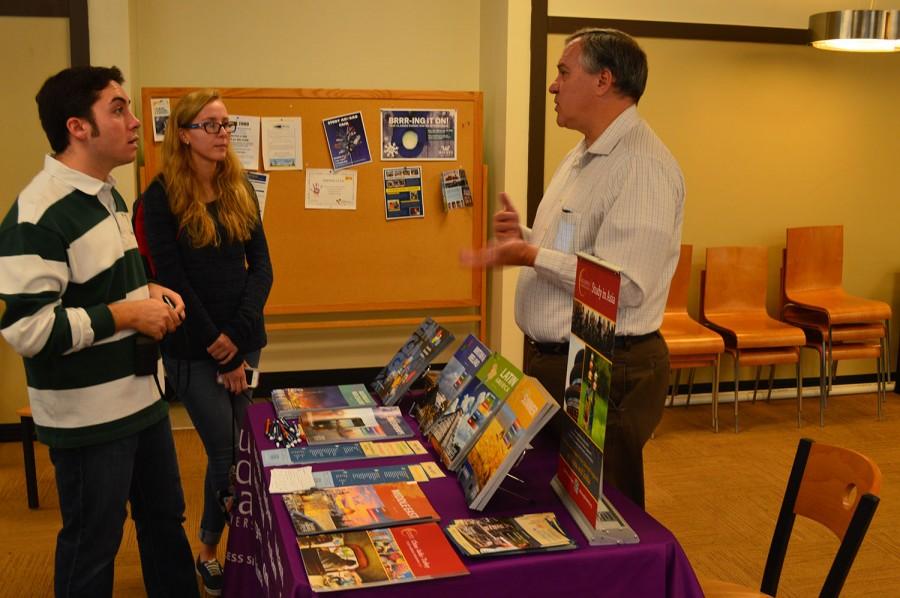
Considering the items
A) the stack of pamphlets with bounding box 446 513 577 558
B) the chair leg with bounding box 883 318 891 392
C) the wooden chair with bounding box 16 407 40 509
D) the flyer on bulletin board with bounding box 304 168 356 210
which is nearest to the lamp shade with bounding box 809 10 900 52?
the chair leg with bounding box 883 318 891 392

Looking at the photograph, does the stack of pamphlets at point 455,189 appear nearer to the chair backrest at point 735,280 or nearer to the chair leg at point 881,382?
the chair backrest at point 735,280

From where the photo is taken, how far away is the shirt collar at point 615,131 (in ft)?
7.55

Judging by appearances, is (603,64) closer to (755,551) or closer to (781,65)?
(755,551)

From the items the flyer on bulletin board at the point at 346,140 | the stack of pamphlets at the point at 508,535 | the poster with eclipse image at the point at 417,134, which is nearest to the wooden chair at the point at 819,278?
the poster with eclipse image at the point at 417,134

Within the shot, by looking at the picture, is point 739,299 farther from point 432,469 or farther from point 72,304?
point 72,304

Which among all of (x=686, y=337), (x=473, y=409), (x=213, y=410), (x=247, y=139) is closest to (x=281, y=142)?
(x=247, y=139)

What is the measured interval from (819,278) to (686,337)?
1.21 m

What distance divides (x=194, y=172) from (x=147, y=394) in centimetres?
80

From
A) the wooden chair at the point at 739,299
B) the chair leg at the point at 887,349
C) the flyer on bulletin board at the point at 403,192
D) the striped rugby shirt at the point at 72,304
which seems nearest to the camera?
the striped rugby shirt at the point at 72,304

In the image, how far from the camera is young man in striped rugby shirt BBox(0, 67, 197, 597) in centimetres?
191

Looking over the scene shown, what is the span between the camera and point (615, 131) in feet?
7.57

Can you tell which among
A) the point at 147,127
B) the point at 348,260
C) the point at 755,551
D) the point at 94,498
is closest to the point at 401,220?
the point at 348,260

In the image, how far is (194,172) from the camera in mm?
2654

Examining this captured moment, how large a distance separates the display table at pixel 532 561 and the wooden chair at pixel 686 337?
9.12 feet
